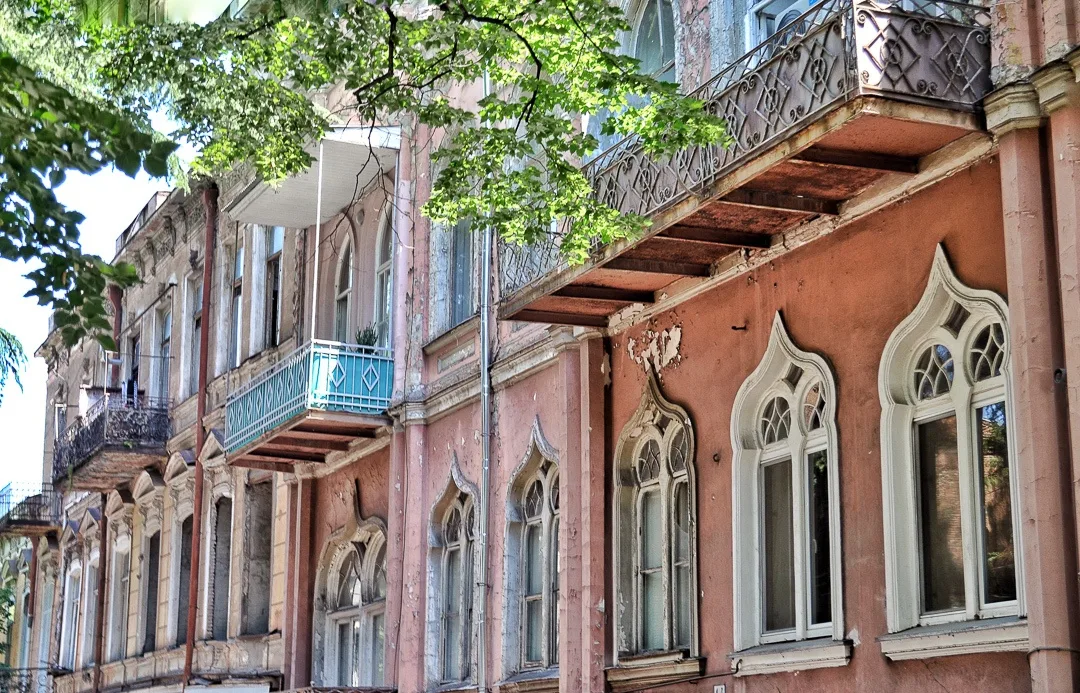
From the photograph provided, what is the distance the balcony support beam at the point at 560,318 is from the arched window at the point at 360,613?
5.29m

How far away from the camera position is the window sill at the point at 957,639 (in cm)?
862

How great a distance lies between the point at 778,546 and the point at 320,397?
6.83m

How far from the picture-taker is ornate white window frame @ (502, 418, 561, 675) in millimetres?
14156

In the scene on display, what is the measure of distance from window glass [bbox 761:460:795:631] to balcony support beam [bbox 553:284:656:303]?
6.75ft

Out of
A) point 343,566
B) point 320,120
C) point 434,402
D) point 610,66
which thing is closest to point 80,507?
point 343,566

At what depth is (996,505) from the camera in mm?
9281

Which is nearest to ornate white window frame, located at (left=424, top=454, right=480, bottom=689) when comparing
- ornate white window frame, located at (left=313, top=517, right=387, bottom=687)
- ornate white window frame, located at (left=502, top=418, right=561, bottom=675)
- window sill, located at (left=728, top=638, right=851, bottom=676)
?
ornate white window frame, located at (left=502, top=418, right=561, bottom=675)

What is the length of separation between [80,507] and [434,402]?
1563 centimetres

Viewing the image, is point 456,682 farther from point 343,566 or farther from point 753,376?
point 753,376

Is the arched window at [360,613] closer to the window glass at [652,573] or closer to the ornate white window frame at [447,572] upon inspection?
the ornate white window frame at [447,572]

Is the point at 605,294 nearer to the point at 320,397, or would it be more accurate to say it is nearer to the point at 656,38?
the point at 656,38

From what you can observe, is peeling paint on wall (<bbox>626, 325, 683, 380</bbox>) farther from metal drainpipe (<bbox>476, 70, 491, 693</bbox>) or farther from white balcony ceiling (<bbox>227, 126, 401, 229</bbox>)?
white balcony ceiling (<bbox>227, 126, 401, 229</bbox>)

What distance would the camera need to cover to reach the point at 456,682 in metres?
15.6

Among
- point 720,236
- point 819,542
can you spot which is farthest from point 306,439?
point 819,542
